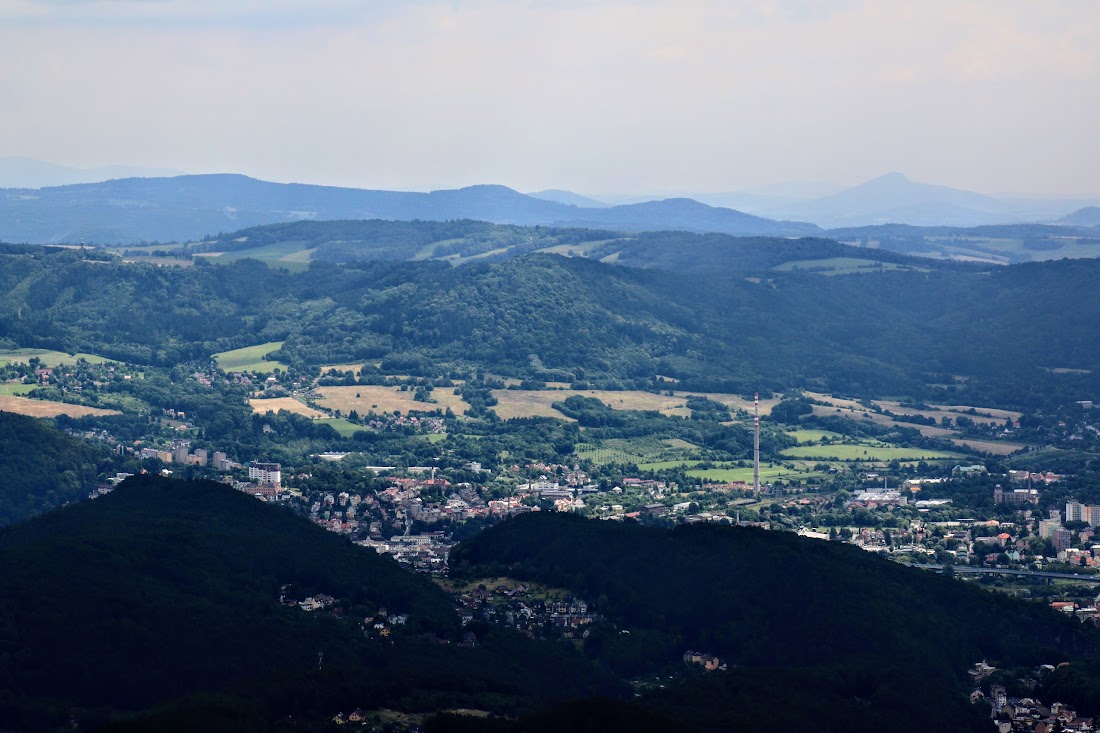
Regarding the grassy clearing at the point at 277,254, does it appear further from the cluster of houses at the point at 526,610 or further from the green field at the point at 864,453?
the cluster of houses at the point at 526,610

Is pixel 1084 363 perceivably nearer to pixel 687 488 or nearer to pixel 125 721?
pixel 687 488

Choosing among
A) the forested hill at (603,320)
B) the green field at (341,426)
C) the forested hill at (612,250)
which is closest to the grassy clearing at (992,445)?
the forested hill at (603,320)

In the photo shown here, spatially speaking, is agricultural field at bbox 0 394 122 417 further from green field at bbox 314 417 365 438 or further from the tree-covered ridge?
green field at bbox 314 417 365 438

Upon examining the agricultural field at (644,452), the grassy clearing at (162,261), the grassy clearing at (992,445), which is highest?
the grassy clearing at (162,261)

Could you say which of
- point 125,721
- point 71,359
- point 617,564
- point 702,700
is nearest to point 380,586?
point 617,564

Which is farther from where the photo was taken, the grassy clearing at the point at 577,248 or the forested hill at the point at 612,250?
the grassy clearing at the point at 577,248

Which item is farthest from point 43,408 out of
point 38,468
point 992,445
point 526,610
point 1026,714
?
point 1026,714
